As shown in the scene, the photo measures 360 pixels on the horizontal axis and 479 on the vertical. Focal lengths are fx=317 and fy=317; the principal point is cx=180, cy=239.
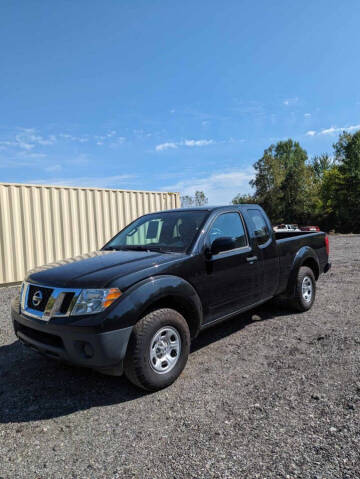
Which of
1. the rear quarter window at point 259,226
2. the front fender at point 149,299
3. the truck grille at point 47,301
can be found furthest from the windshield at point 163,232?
the truck grille at point 47,301

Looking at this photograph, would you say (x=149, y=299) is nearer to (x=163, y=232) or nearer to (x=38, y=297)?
(x=38, y=297)

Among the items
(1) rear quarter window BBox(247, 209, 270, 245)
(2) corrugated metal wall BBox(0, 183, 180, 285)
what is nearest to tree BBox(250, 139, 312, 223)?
(2) corrugated metal wall BBox(0, 183, 180, 285)

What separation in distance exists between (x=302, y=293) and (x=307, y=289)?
11.8 inches

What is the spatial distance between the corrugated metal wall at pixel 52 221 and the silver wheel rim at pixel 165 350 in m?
7.15

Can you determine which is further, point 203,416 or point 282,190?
point 282,190

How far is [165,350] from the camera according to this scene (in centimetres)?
306

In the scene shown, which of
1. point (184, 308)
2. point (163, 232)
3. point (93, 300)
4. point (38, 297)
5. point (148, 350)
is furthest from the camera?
point (163, 232)

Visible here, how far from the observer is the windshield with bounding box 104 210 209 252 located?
146 inches

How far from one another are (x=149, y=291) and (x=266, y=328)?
8.43ft

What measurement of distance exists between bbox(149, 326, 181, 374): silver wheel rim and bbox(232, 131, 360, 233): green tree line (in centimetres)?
4055

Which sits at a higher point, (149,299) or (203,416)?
(149,299)

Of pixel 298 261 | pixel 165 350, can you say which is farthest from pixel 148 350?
pixel 298 261

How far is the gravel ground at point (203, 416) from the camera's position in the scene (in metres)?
2.06

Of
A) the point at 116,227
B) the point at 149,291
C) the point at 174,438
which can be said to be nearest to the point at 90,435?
the point at 174,438
